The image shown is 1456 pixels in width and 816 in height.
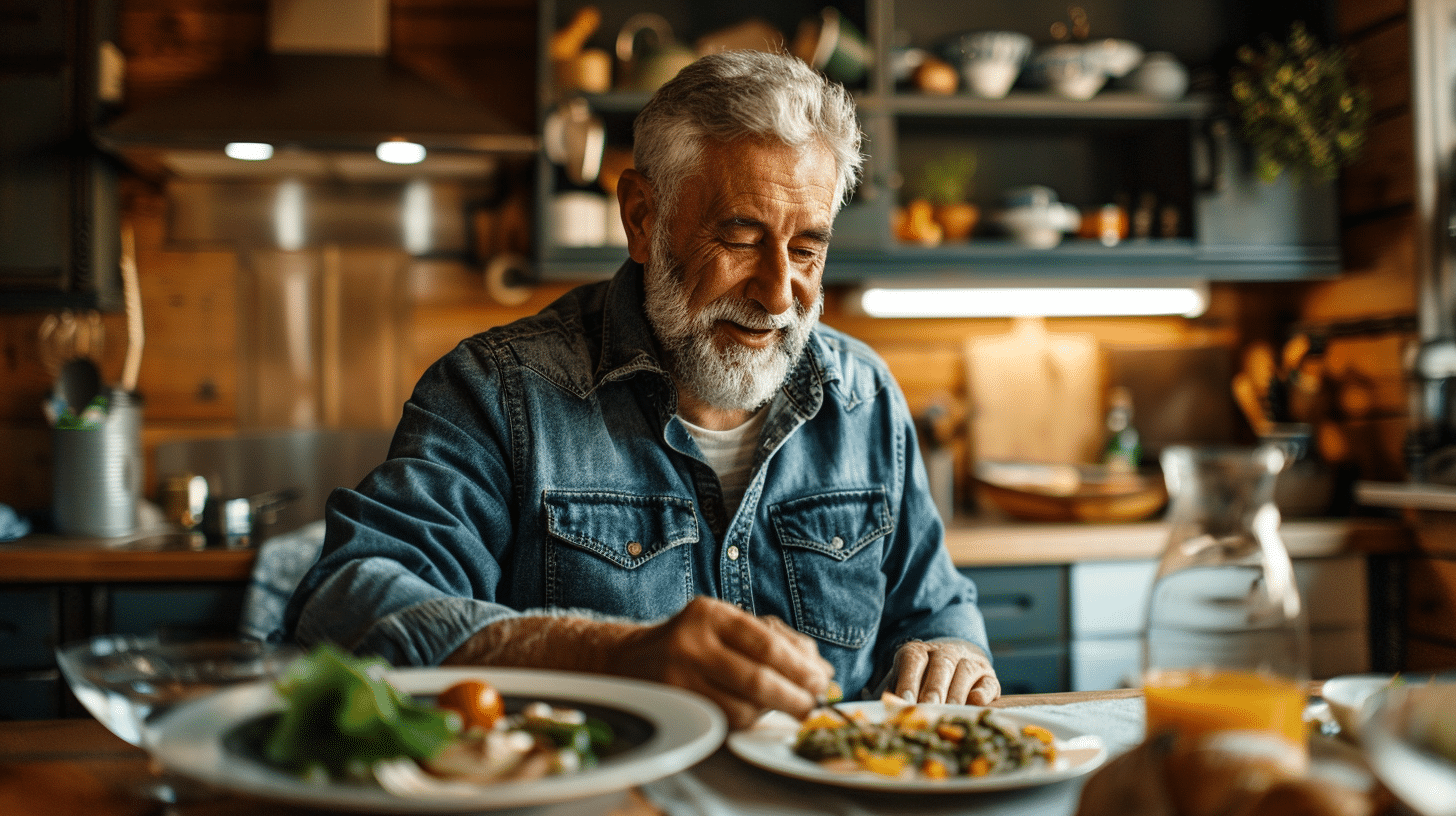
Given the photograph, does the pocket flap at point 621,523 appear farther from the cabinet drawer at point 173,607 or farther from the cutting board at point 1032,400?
the cutting board at point 1032,400

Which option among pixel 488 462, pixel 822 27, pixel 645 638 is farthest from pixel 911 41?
pixel 645 638

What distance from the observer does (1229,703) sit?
2.14 feet

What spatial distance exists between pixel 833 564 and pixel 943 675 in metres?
0.29

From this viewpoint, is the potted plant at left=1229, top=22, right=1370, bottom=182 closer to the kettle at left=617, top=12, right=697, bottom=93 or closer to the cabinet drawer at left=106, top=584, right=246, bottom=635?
the kettle at left=617, top=12, right=697, bottom=93

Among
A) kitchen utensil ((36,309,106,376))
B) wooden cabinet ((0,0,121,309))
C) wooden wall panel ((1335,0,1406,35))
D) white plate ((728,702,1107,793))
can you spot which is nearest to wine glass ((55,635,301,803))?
white plate ((728,702,1107,793))

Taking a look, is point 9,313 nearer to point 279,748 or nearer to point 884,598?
point 884,598

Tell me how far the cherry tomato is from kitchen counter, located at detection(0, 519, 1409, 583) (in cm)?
168

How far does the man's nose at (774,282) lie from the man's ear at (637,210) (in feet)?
0.60

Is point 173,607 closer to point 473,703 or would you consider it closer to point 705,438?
point 705,438

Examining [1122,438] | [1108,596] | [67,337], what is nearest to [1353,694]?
[1108,596]

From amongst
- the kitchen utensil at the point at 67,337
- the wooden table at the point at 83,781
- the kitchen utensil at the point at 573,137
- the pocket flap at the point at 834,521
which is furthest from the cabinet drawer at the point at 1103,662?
the kitchen utensil at the point at 67,337

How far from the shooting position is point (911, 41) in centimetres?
304

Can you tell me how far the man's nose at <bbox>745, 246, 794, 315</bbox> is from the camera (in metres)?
1.29

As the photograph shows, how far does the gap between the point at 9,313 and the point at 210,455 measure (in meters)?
0.65
